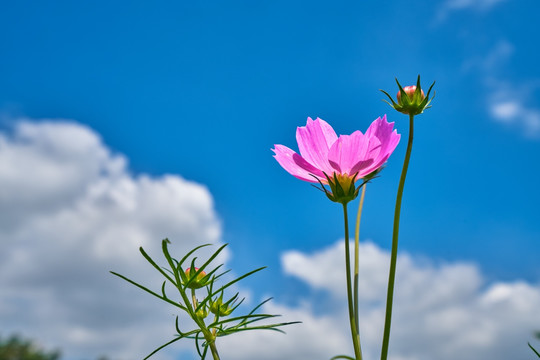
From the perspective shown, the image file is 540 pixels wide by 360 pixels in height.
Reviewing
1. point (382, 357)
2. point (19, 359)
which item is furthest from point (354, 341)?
point (19, 359)

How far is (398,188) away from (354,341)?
183mm

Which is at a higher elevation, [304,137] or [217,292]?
[304,137]

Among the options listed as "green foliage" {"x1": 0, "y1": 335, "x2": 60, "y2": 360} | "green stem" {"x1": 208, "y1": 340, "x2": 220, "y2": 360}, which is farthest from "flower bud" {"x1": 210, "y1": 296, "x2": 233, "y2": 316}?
"green foliage" {"x1": 0, "y1": 335, "x2": 60, "y2": 360}

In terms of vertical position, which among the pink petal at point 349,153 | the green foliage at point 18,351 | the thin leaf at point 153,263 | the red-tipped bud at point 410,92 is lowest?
the thin leaf at point 153,263

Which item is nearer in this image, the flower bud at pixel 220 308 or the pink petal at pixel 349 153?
the pink petal at pixel 349 153

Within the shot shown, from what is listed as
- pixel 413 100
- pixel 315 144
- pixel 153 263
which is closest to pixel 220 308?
pixel 153 263

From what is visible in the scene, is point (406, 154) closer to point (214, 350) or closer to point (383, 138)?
point (383, 138)

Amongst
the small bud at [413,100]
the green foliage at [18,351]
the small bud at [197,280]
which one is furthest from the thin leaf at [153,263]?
the green foliage at [18,351]

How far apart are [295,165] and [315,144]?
0.04m

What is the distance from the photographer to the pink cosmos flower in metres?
0.79

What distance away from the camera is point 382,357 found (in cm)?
62

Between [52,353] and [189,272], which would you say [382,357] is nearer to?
[189,272]

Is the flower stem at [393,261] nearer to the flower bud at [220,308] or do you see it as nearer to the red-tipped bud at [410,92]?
the red-tipped bud at [410,92]

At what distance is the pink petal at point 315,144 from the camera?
84 centimetres
